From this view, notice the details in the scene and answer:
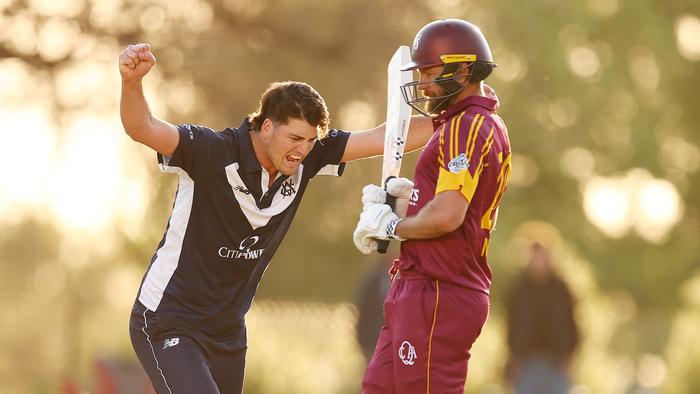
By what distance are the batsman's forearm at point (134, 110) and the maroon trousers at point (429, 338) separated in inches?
54.2

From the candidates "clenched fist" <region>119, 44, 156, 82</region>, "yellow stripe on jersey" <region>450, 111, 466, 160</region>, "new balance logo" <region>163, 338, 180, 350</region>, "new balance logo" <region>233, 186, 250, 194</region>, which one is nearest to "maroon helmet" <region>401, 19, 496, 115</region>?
"yellow stripe on jersey" <region>450, 111, 466, 160</region>

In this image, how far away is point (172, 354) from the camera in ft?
23.9

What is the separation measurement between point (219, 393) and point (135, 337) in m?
0.49

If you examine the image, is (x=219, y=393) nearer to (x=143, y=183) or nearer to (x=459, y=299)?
(x=459, y=299)

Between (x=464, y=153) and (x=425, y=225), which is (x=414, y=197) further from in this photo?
(x=464, y=153)

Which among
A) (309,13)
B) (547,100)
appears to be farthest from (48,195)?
(547,100)

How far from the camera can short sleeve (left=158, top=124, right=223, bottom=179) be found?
23.5 ft

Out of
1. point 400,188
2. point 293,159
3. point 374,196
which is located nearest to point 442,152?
point 400,188

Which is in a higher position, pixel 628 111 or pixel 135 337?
pixel 135 337

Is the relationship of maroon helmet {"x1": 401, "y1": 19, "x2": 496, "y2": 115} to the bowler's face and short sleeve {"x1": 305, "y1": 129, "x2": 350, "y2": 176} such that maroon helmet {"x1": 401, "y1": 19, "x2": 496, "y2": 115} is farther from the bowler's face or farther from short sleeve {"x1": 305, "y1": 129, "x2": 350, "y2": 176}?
short sleeve {"x1": 305, "y1": 129, "x2": 350, "y2": 176}

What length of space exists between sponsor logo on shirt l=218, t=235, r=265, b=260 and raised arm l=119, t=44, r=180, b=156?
61 centimetres

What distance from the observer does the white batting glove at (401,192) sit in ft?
23.5

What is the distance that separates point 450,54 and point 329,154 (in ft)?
3.79

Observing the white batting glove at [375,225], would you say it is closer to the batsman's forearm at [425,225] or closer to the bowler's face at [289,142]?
the batsman's forearm at [425,225]
